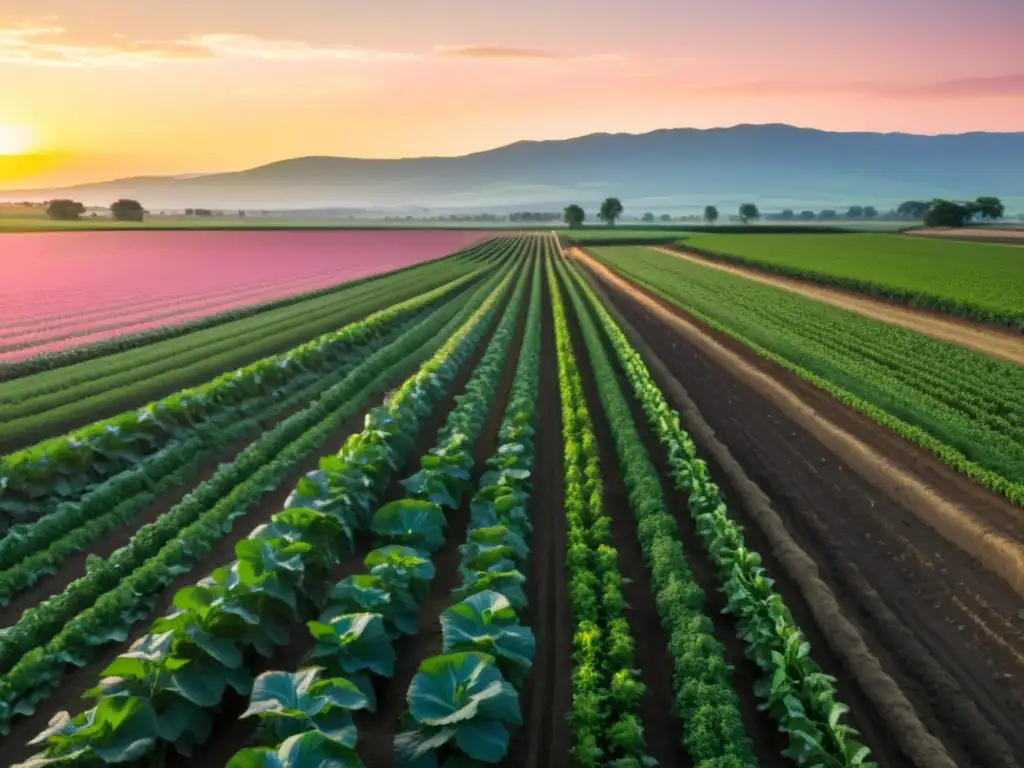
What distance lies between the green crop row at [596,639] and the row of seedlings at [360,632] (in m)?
1.54

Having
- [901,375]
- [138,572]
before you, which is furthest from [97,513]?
[901,375]

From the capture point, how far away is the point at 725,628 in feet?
26.1

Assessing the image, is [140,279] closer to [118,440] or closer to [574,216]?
[118,440]

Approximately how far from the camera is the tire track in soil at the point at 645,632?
6.32 m

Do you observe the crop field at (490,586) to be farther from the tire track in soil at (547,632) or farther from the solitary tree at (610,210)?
the solitary tree at (610,210)

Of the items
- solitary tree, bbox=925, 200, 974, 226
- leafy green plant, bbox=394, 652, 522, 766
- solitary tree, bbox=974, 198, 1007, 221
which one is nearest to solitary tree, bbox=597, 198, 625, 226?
solitary tree, bbox=925, 200, 974, 226

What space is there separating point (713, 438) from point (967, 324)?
63.5 ft

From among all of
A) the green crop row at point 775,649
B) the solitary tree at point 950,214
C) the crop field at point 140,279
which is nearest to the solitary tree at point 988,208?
the solitary tree at point 950,214

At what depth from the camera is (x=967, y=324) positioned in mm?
28469

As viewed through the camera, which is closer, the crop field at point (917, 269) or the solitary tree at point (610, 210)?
the crop field at point (917, 269)

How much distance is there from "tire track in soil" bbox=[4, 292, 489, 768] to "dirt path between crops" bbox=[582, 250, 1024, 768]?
18.1ft

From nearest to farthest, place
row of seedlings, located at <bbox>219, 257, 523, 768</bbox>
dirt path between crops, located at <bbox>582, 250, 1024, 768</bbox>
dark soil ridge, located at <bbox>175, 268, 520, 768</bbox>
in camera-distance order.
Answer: row of seedlings, located at <bbox>219, 257, 523, 768</bbox> → dark soil ridge, located at <bbox>175, 268, 520, 768</bbox> → dirt path between crops, located at <bbox>582, 250, 1024, 768</bbox>

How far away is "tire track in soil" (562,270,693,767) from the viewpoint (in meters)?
6.32

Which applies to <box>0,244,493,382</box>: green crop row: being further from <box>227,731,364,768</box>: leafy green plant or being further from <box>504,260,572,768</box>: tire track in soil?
<box>227,731,364,768</box>: leafy green plant
